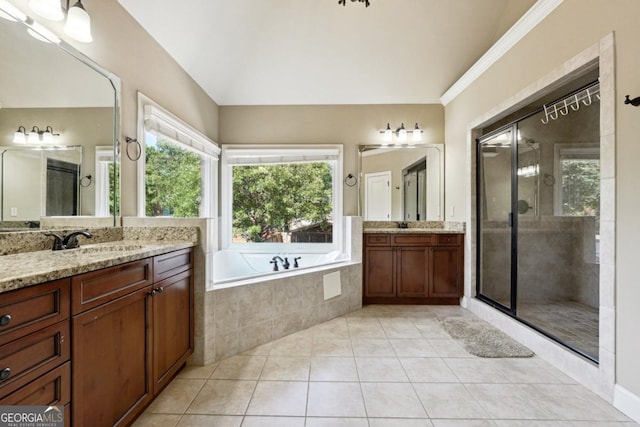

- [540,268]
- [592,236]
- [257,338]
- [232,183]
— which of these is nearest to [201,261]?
[257,338]

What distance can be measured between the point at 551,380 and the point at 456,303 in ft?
4.96

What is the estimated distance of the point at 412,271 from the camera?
3.32 metres

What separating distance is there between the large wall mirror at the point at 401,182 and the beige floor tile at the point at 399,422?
2.48 meters

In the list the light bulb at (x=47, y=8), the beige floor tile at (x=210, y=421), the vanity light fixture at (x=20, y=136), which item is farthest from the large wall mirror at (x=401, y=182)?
the vanity light fixture at (x=20, y=136)

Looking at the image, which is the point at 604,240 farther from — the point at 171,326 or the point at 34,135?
the point at 34,135

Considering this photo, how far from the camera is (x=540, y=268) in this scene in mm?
3174

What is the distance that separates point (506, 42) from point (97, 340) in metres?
3.47

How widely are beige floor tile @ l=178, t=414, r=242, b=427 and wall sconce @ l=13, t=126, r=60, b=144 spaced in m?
1.63

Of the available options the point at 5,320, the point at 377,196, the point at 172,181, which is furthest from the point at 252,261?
the point at 5,320

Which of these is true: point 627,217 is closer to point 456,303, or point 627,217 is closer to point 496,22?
point 456,303

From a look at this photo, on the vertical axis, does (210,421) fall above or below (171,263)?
below

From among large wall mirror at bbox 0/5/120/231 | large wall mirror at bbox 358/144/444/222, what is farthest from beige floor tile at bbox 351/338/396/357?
large wall mirror at bbox 0/5/120/231

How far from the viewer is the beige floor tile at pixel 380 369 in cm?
183

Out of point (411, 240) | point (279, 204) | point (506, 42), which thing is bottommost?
point (411, 240)
